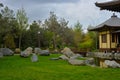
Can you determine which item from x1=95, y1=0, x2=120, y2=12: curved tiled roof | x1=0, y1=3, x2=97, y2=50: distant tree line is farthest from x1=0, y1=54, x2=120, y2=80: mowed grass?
x1=0, y1=3, x2=97, y2=50: distant tree line

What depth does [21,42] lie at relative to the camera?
208ft

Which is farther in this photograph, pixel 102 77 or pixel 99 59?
pixel 99 59

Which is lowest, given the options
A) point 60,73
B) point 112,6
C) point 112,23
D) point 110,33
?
point 60,73

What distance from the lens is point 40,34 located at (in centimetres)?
6738

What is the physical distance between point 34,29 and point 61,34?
43.1 feet

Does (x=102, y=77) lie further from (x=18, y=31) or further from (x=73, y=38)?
(x=73, y=38)

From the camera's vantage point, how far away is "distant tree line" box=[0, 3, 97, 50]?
185 feet

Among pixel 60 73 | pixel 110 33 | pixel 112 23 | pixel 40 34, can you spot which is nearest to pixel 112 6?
pixel 60 73

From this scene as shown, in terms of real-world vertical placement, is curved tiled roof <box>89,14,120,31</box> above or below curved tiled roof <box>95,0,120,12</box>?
above

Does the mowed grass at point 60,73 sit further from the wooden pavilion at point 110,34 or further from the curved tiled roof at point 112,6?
the wooden pavilion at point 110,34

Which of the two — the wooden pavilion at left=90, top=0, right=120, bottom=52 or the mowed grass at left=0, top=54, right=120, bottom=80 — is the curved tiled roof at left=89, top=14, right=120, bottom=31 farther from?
the mowed grass at left=0, top=54, right=120, bottom=80

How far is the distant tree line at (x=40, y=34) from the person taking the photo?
185 ft

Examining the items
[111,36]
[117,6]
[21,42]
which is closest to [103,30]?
[111,36]

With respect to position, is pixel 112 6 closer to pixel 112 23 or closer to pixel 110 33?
pixel 110 33
